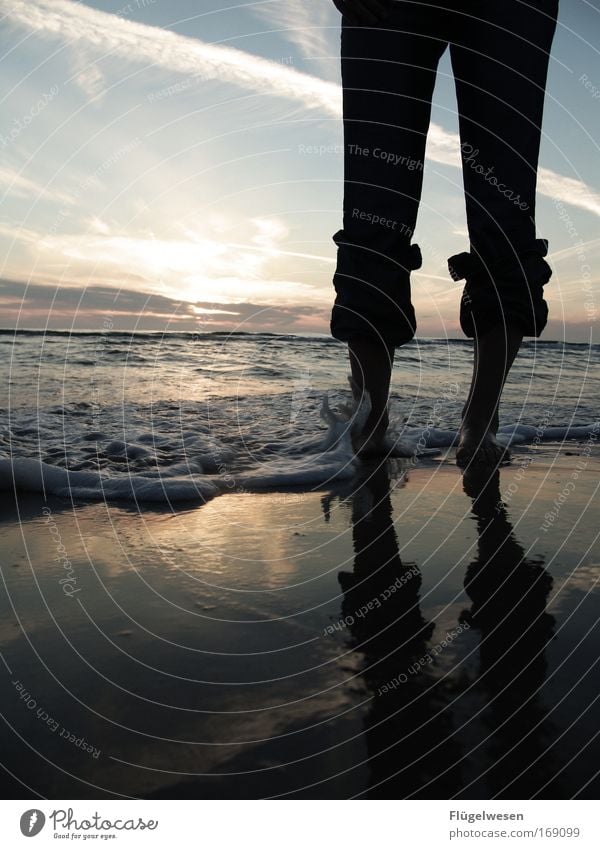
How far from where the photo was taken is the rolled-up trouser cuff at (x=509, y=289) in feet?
8.37

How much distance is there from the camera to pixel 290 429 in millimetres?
4176

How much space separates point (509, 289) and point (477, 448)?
68 cm

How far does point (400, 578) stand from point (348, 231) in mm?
1493

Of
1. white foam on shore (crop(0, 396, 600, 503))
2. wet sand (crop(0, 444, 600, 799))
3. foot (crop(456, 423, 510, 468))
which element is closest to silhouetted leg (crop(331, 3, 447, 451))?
white foam on shore (crop(0, 396, 600, 503))

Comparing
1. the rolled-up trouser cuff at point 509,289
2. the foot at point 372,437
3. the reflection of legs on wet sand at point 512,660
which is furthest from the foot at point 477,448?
the reflection of legs on wet sand at point 512,660

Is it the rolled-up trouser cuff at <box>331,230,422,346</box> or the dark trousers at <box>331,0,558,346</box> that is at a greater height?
the dark trousers at <box>331,0,558,346</box>

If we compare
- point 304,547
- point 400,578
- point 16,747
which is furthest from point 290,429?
point 16,747

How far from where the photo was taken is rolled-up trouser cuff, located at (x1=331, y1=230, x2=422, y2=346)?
2621mm

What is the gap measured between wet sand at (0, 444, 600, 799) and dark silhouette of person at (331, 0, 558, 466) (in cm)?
79

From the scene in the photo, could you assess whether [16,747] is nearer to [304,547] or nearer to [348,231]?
[304,547]

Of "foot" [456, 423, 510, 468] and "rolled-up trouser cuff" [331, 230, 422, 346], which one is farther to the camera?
"foot" [456, 423, 510, 468]
